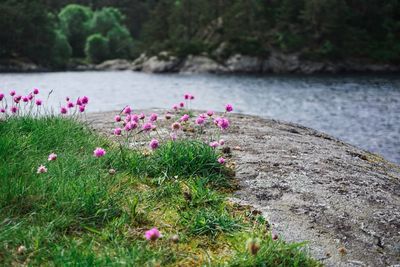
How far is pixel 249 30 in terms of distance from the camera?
275ft

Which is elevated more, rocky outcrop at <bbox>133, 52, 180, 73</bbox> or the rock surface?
the rock surface

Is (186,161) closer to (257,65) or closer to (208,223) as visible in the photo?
(208,223)

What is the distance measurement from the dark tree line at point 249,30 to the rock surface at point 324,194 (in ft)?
230

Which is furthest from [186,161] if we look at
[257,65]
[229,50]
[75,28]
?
[75,28]

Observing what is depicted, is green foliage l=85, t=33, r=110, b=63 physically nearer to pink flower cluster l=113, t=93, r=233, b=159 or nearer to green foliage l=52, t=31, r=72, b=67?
green foliage l=52, t=31, r=72, b=67

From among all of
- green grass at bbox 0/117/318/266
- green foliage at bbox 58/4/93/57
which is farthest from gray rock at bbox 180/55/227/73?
→ green grass at bbox 0/117/318/266

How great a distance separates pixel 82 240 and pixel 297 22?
87047 mm

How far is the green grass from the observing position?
12.2ft

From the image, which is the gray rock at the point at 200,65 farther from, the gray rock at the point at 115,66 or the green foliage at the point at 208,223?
the green foliage at the point at 208,223

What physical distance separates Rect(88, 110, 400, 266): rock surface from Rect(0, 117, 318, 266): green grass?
35cm

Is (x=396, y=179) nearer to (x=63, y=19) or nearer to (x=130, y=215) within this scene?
(x=130, y=215)

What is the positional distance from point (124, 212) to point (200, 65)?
7270 centimetres

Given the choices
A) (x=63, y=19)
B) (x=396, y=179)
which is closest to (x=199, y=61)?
(x=63, y=19)

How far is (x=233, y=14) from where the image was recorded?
86.3 metres
